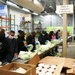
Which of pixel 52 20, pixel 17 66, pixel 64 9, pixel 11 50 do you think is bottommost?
pixel 17 66

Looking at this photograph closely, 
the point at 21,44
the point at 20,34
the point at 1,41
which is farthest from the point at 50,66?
the point at 20,34

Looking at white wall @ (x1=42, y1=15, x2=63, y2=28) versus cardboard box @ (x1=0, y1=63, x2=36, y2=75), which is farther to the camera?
white wall @ (x1=42, y1=15, x2=63, y2=28)

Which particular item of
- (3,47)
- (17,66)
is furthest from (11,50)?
(17,66)

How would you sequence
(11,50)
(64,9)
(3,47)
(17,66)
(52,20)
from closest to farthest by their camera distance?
(17,66), (3,47), (11,50), (64,9), (52,20)

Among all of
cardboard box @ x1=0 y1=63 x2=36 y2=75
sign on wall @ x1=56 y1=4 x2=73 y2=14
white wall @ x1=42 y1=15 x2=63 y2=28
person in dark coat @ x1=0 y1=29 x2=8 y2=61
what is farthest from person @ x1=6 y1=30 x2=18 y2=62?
white wall @ x1=42 y1=15 x2=63 y2=28

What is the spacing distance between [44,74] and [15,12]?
494 inches

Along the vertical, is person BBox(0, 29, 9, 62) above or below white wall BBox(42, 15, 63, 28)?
below

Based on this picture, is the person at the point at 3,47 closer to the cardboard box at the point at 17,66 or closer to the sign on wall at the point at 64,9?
the cardboard box at the point at 17,66

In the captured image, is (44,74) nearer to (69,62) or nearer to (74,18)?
(69,62)

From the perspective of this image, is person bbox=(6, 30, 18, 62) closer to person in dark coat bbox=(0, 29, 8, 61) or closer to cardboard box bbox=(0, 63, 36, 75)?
person in dark coat bbox=(0, 29, 8, 61)

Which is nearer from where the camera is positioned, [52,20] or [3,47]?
[3,47]

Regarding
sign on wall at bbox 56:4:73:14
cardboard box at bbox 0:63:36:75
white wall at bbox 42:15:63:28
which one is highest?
white wall at bbox 42:15:63:28

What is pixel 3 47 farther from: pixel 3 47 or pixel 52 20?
pixel 52 20

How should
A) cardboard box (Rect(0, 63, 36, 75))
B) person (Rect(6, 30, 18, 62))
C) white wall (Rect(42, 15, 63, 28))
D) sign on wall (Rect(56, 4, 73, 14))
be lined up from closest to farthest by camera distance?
cardboard box (Rect(0, 63, 36, 75)), person (Rect(6, 30, 18, 62)), sign on wall (Rect(56, 4, 73, 14)), white wall (Rect(42, 15, 63, 28))
